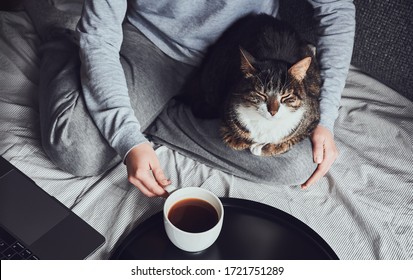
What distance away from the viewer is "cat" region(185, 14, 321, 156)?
2.62 feet

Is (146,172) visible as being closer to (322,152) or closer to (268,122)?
(268,122)

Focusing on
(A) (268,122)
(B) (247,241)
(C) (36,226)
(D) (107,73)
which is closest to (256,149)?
(A) (268,122)

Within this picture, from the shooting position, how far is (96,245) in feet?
2.70

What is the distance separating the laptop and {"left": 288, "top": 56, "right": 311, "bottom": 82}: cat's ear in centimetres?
48

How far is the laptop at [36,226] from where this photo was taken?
2.57 ft

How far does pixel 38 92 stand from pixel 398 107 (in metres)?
0.94

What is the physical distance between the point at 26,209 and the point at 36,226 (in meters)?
0.04

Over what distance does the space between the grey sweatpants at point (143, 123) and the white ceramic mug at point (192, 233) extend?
0.24m

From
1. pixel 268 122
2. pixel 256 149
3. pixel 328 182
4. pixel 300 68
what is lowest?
pixel 328 182

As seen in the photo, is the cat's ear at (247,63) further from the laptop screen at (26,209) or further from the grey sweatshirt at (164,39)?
the laptop screen at (26,209)

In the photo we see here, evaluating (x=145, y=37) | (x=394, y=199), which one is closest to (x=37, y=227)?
Result: (x=145, y=37)

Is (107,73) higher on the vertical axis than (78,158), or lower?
higher

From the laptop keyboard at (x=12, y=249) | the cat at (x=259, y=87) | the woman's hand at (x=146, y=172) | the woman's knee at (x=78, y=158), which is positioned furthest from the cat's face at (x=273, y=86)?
the laptop keyboard at (x=12, y=249)

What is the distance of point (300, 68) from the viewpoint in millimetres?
787
